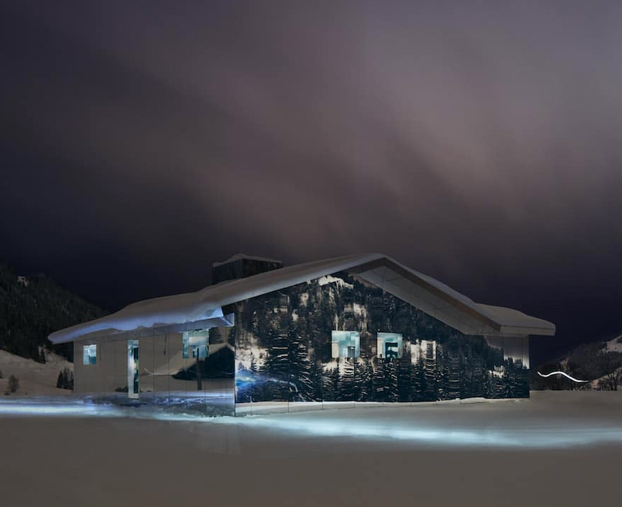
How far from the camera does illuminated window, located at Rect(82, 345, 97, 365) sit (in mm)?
24359

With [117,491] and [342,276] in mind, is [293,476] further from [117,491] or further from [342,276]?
[342,276]

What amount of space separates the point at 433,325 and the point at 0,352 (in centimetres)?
3317

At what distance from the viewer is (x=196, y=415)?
17672 millimetres

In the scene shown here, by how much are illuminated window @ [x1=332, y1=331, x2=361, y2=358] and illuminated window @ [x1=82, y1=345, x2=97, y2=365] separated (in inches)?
362

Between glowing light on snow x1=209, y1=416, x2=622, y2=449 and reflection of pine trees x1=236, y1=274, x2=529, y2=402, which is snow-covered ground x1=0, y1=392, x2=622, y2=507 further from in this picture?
reflection of pine trees x1=236, y1=274, x2=529, y2=402

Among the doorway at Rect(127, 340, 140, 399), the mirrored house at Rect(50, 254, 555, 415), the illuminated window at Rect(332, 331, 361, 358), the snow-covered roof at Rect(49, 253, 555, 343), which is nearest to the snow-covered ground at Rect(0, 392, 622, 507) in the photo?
the mirrored house at Rect(50, 254, 555, 415)

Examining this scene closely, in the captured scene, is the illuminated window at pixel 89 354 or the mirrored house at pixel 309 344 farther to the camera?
the illuminated window at pixel 89 354

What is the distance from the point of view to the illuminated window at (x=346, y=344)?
19.2 m

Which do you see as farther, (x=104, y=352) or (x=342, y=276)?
(x=104, y=352)

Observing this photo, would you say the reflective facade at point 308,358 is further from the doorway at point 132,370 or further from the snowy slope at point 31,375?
the snowy slope at point 31,375

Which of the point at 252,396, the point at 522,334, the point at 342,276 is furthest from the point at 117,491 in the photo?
the point at 522,334

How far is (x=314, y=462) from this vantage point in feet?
28.8

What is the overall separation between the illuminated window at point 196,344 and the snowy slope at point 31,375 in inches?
571

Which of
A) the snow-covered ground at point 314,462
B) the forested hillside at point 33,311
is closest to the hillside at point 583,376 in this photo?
the snow-covered ground at point 314,462
